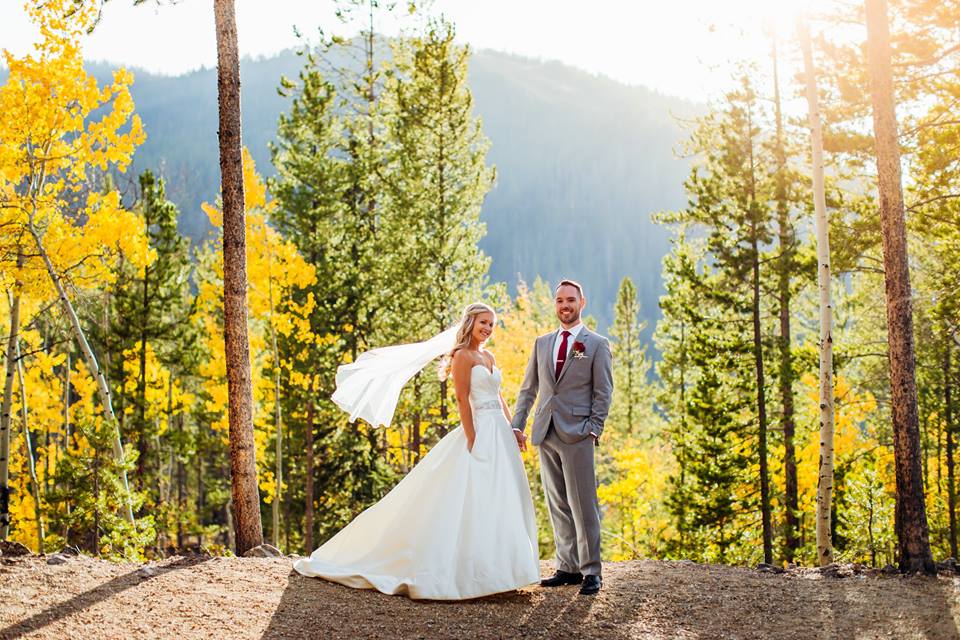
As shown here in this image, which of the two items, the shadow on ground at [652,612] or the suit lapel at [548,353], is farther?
the suit lapel at [548,353]

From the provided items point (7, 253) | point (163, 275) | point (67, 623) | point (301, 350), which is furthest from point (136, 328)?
point (67, 623)

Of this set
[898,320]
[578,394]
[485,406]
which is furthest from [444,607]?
[898,320]

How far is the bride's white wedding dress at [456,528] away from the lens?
5441 millimetres

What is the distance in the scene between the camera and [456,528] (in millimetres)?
5566

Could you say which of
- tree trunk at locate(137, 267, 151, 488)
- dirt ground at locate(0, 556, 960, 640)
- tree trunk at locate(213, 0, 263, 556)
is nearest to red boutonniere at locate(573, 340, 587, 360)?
dirt ground at locate(0, 556, 960, 640)

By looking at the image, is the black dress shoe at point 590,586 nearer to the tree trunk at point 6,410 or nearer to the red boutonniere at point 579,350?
the red boutonniere at point 579,350

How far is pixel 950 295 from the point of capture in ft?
29.9

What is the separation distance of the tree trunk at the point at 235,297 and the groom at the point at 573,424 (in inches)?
119

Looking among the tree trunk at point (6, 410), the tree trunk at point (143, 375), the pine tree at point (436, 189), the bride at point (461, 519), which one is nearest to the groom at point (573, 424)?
the bride at point (461, 519)

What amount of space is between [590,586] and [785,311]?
11.2 m

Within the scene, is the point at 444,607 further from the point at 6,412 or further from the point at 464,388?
the point at 6,412

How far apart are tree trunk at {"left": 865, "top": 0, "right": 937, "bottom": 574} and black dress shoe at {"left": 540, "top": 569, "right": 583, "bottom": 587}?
279 cm

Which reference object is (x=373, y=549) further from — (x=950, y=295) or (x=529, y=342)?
(x=529, y=342)

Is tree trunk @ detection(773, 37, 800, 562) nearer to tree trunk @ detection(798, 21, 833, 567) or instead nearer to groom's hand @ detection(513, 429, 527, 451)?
tree trunk @ detection(798, 21, 833, 567)
